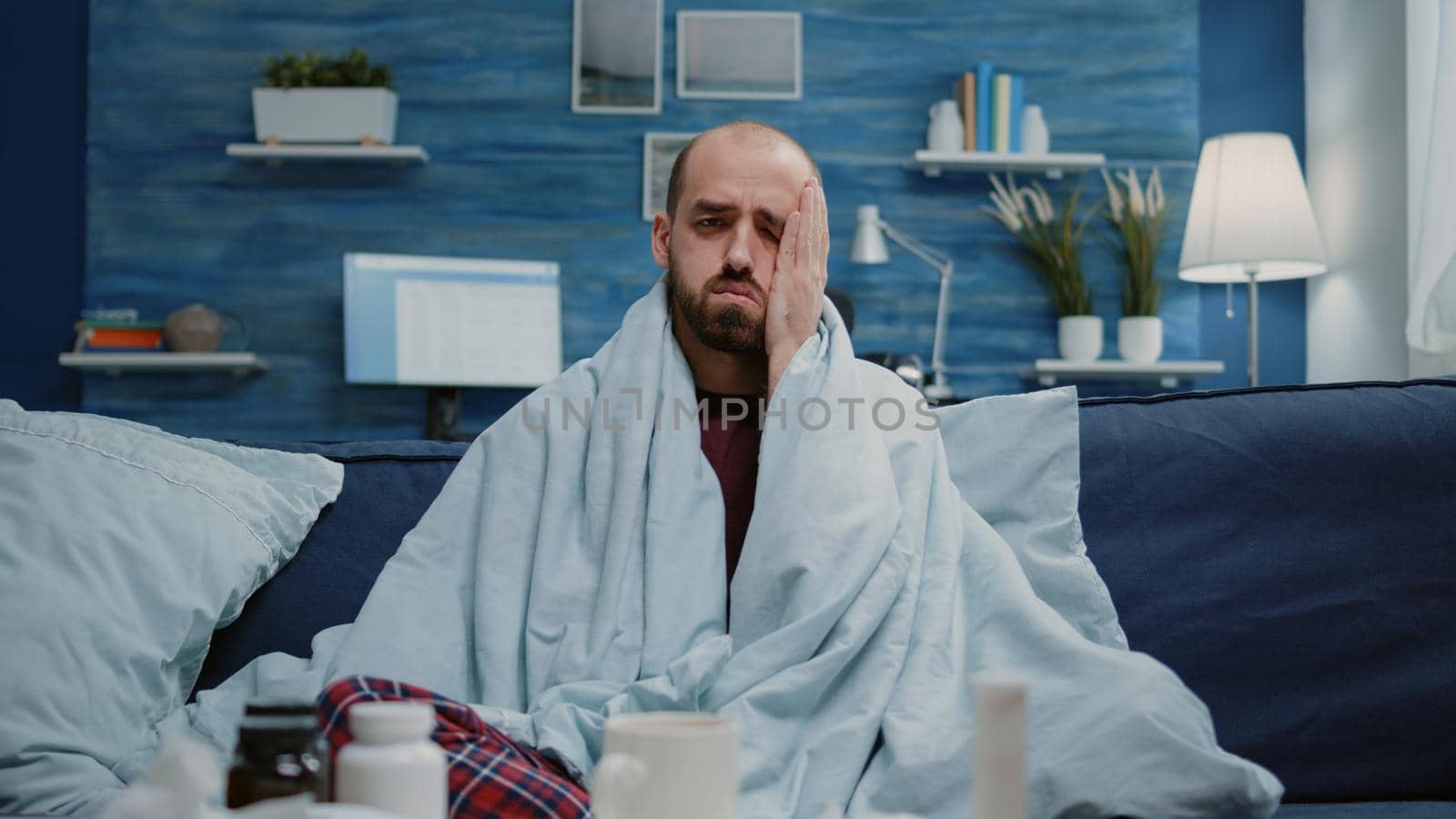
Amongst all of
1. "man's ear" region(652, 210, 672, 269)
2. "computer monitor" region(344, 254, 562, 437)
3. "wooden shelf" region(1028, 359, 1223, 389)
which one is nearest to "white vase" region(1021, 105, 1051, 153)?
"wooden shelf" region(1028, 359, 1223, 389)

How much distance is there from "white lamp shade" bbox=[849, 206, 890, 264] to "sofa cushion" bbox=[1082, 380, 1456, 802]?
2.64m

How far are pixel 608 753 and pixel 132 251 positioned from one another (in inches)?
165

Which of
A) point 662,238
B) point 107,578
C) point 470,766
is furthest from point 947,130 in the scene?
point 470,766

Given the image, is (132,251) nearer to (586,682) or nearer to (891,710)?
(586,682)

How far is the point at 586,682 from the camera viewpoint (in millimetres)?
1417

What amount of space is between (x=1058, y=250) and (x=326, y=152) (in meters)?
2.50

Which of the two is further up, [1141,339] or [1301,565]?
[1141,339]

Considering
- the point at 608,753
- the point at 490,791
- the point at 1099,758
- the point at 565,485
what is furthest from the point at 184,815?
the point at 565,485

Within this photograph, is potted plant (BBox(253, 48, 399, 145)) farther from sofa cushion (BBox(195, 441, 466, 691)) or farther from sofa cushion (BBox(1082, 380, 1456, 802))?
sofa cushion (BBox(1082, 380, 1456, 802))

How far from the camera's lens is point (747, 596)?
144 cm

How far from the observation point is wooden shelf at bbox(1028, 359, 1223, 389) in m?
4.24

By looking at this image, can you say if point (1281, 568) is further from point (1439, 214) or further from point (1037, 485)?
point (1439, 214)

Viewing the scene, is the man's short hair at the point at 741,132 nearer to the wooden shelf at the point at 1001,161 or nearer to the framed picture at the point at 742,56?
the wooden shelf at the point at 1001,161

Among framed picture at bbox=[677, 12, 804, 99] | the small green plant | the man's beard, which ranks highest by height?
framed picture at bbox=[677, 12, 804, 99]
